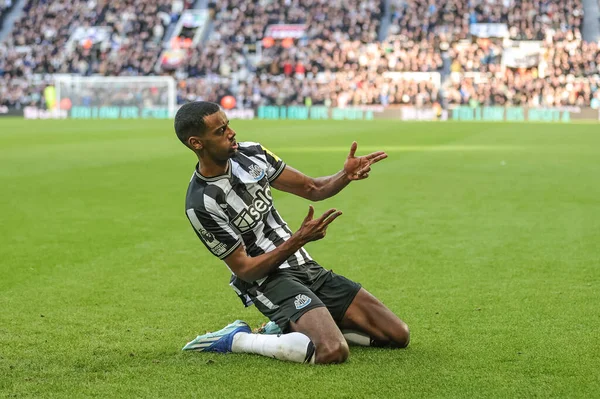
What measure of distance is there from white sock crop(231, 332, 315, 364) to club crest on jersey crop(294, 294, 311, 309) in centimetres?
25

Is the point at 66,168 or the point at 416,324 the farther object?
the point at 66,168

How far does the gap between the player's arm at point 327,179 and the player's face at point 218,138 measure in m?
0.68

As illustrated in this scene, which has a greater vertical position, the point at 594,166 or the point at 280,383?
the point at 280,383

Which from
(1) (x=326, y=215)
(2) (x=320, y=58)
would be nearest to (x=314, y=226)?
(1) (x=326, y=215)

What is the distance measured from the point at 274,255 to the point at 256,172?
2.36ft

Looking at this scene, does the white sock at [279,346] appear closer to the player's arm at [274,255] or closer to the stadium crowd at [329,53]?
the player's arm at [274,255]

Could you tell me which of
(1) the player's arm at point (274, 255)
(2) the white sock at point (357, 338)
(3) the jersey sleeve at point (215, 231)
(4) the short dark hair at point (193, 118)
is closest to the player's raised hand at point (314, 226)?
(1) the player's arm at point (274, 255)

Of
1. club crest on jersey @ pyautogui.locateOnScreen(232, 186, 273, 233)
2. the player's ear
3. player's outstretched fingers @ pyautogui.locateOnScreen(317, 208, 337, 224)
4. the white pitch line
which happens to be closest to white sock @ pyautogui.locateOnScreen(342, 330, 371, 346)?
club crest on jersey @ pyautogui.locateOnScreen(232, 186, 273, 233)

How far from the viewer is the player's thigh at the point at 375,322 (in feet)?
19.5

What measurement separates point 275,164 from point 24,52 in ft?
190

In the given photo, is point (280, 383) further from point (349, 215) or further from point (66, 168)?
point (66, 168)

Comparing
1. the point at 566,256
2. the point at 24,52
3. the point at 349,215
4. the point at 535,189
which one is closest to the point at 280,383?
the point at 566,256

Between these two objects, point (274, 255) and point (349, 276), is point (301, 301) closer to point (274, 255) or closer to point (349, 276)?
point (274, 255)

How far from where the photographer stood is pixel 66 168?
19.2 m
